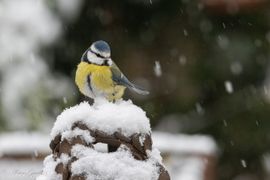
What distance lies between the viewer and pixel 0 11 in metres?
8.75

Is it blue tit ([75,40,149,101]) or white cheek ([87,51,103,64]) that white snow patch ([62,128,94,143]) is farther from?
white cheek ([87,51,103,64])

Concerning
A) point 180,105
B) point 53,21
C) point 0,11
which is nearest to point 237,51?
point 180,105

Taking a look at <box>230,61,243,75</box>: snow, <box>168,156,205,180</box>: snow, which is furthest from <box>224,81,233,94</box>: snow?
<box>168,156,205,180</box>: snow

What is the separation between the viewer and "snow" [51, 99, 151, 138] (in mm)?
1423

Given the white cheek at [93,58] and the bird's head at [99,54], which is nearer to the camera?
the bird's head at [99,54]

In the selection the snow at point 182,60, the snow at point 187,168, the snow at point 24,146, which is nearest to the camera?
the snow at point 187,168

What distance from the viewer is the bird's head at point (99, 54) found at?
1986 millimetres

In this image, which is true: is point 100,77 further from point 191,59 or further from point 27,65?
point 191,59

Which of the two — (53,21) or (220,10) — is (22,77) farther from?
(220,10)

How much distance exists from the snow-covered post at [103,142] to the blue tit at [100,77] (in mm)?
492

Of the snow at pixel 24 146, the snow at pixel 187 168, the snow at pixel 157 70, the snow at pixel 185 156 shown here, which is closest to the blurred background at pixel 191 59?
the snow at pixel 157 70

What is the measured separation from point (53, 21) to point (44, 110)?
133 centimetres

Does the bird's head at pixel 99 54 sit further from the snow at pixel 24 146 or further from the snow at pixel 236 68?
the snow at pixel 236 68

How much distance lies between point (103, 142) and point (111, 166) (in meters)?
0.07
